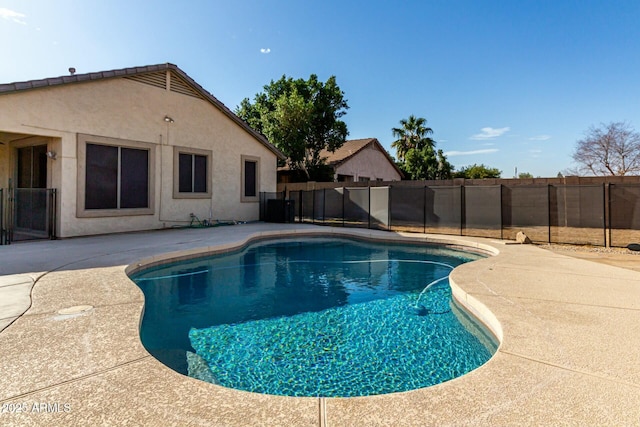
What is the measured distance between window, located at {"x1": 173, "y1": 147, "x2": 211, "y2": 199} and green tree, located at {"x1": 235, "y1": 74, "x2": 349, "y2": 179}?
609 cm

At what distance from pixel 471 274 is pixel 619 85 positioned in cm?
1710

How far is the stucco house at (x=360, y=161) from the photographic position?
880 inches

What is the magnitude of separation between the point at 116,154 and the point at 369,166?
17555 mm

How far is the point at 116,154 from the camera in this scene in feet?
35.0

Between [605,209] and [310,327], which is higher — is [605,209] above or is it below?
above

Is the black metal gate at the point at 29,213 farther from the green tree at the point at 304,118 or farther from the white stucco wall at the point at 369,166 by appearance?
the white stucco wall at the point at 369,166

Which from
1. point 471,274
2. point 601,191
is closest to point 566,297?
point 471,274

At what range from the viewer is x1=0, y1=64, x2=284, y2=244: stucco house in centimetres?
934

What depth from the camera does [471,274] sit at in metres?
5.66

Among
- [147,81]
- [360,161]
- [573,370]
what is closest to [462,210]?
[573,370]

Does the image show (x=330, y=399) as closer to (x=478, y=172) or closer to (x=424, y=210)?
(x=424, y=210)

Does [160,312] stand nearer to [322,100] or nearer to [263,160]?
[263,160]

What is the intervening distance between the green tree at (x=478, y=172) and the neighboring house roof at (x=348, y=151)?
1506 centimetres

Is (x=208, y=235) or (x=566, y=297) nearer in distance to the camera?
(x=566, y=297)
